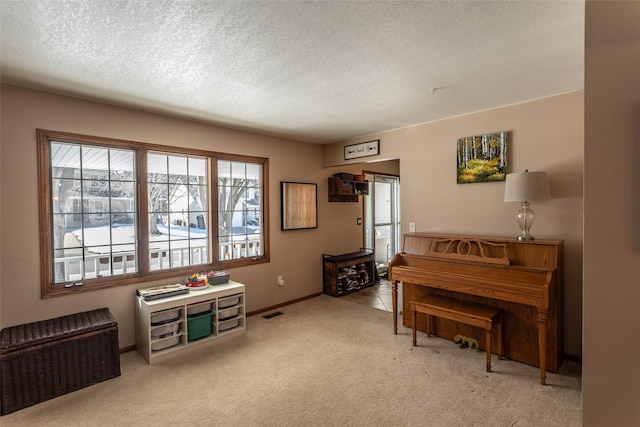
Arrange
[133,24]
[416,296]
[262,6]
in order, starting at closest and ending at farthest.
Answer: [262,6]
[133,24]
[416,296]

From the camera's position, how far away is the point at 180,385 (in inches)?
96.8

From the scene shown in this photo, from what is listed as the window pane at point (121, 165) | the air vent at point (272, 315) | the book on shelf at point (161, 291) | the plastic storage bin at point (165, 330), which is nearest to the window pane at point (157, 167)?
the window pane at point (121, 165)

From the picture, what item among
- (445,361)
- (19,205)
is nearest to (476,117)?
(445,361)

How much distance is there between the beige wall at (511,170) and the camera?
2736 mm

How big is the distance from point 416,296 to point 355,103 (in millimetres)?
2277

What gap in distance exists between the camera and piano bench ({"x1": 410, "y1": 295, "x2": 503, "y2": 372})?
2.63 m

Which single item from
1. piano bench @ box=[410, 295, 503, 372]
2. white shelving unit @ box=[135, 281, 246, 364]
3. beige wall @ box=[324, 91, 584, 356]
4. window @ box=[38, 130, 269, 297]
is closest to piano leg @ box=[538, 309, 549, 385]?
piano bench @ box=[410, 295, 503, 372]

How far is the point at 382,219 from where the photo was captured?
6426mm

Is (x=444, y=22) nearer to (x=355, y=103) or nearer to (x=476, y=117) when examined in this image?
(x=355, y=103)

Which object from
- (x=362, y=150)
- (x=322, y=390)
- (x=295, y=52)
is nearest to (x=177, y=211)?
(x=295, y=52)

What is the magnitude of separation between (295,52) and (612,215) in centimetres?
192

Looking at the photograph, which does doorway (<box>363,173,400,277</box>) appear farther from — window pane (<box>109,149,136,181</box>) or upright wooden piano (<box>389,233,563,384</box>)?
window pane (<box>109,149,136,181</box>)

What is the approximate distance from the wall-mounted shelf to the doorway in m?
0.47

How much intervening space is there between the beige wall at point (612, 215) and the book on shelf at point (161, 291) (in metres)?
3.16
